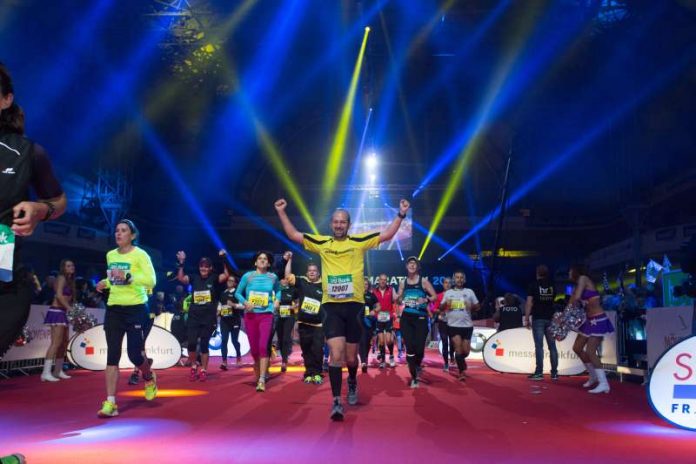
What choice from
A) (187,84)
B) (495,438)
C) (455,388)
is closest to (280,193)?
(187,84)

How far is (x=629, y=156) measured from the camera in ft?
79.5

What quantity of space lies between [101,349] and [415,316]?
6.17 meters

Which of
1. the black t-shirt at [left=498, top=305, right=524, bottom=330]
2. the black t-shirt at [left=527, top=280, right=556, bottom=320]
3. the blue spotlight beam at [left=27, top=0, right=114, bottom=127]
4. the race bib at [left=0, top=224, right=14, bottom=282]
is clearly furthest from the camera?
the blue spotlight beam at [left=27, top=0, right=114, bottom=127]

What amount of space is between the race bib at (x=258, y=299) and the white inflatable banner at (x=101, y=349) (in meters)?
3.74

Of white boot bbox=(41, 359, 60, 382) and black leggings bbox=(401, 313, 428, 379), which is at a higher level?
black leggings bbox=(401, 313, 428, 379)

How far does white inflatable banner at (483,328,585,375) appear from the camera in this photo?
38.1ft

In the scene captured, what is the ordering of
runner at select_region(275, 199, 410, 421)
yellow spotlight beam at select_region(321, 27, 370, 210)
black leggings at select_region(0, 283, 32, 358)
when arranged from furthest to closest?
1. yellow spotlight beam at select_region(321, 27, 370, 210)
2. runner at select_region(275, 199, 410, 421)
3. black leggings at select_region(0, 283, 32, 358)

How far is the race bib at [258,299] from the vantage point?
8664 mm

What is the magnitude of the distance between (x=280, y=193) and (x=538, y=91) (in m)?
14.9

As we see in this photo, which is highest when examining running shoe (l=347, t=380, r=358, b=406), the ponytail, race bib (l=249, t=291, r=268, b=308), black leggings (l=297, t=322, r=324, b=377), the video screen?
the video screen

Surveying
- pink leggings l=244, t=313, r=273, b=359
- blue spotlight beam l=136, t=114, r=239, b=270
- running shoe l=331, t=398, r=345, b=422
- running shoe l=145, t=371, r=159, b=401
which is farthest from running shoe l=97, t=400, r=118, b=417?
blue spotlight beam l=136, t=114, r=239, b=270

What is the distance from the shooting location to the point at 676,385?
562 centimetres

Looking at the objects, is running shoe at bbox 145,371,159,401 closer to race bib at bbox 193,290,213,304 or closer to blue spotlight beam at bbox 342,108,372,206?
race bib at bbox 193,290,213,304

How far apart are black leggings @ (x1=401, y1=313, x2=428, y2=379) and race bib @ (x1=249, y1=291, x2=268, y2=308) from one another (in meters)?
2.26
